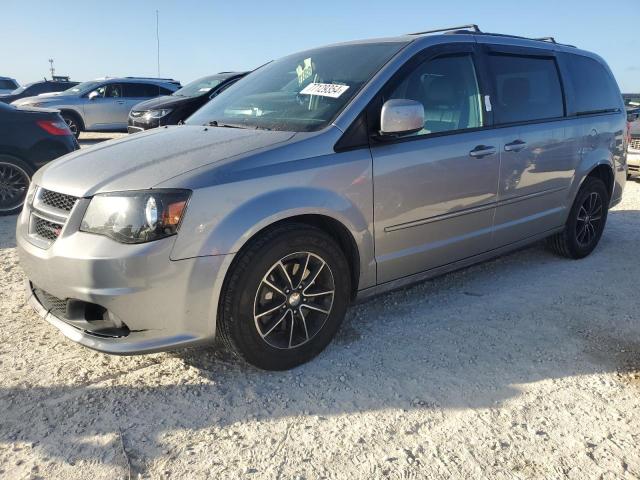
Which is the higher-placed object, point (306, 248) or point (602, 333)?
point (306, 248)

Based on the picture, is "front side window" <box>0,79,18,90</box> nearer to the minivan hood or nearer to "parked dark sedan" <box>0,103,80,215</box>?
"parked dark sedan" <box>0,103,80,215</box>

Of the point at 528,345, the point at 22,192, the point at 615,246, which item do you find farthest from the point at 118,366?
the point at 615,246

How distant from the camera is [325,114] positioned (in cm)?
298

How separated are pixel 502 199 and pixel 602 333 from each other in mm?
1083

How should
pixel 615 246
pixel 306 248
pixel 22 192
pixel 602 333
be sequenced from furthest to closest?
pixel 22 192, pixel 615 246, pixel 602 333, pixel 306 248

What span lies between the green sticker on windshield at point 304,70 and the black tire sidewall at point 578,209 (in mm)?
2605

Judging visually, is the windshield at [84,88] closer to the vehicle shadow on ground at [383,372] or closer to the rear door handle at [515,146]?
the vehicle shadow on ground at [383,372]

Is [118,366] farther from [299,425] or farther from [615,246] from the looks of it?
[615,246]

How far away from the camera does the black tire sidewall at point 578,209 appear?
4602 mm

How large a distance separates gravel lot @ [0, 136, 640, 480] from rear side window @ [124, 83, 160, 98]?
445 inches

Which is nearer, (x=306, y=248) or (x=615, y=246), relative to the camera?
(x=306, y=248)

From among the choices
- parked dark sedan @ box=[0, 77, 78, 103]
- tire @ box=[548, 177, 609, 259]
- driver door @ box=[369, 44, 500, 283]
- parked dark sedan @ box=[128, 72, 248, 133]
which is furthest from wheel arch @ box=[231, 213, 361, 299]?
parked dark sedan @ box=[0, 77, 78, 103]

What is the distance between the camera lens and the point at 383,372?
2842mm

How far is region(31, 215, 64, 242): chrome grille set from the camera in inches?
102
